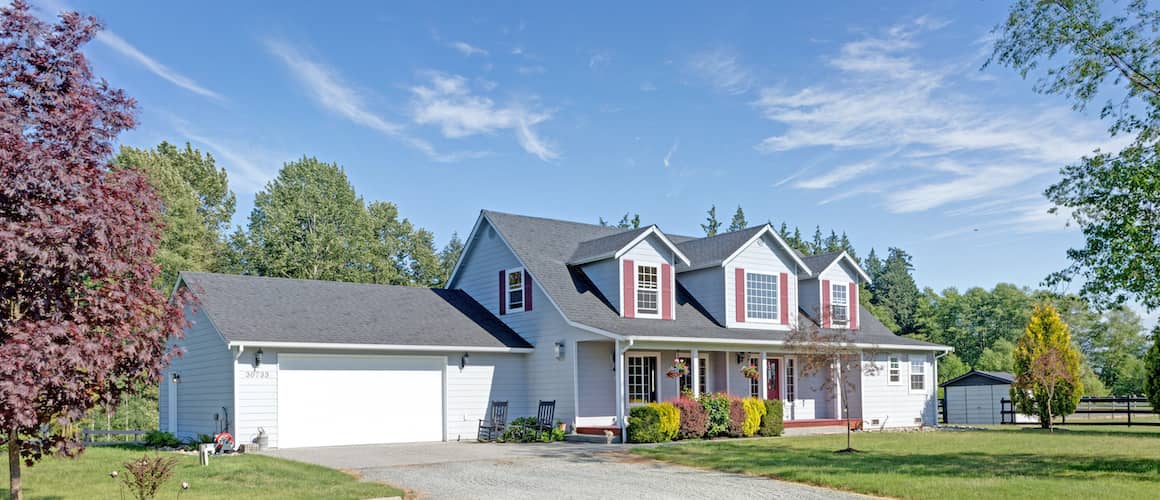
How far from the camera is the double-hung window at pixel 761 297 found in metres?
26.0

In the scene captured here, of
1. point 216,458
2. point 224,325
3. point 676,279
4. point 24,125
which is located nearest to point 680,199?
point 676,279

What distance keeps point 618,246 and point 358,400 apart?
789 cm

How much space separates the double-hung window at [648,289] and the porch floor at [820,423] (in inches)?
190

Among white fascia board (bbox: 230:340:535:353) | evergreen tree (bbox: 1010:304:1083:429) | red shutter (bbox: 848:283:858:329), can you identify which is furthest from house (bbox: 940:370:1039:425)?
white fascia board (bbox: 230:340:535:353)

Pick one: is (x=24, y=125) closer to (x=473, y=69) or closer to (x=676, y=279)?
(x=473, y=69)

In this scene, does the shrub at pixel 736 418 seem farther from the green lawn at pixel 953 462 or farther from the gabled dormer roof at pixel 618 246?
the gabled dormer roof at pixel 618 246

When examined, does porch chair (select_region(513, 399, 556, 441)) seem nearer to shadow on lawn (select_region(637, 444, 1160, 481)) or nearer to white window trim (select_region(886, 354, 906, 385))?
shadow on lawn (select_region(637, 444, 1160, 481))

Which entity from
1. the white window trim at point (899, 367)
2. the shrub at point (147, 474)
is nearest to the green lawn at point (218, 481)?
Result: the shrub at point (147, 474)

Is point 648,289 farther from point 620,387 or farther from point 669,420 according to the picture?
point 669,420

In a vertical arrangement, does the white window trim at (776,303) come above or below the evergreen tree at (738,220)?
below

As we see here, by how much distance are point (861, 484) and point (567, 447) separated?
875 centimetres

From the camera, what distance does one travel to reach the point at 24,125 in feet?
30.5

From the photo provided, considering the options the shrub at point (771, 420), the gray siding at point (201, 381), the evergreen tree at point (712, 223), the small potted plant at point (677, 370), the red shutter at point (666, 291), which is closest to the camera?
the gray siding at point (201, 381)

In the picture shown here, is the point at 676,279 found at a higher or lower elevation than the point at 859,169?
lower
